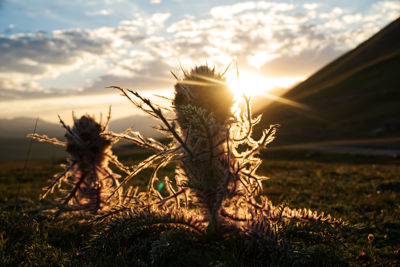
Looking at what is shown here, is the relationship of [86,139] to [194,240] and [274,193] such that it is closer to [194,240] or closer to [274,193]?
[194,240]

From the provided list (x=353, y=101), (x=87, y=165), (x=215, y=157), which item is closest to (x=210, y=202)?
(x=215, y=157)

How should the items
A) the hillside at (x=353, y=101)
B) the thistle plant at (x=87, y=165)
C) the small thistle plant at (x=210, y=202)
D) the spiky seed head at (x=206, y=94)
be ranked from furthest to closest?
the hillside at (x=353, y=101) < the thistle plant at (x=87, y=165) < the spiky seed head at (x=206, y=94) < the small thistle plant at (x=210, y=202)

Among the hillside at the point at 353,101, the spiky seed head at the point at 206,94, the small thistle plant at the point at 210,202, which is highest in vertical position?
the hillside at the point at 353,101

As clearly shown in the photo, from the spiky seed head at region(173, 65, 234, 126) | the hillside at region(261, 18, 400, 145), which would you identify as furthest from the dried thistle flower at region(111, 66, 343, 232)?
the hillside at region(261, 18, 400, 145)

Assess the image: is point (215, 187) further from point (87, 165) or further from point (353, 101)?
point (353, 101)

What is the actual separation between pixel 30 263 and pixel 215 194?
1.99m

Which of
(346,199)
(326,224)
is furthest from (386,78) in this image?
(326,224)

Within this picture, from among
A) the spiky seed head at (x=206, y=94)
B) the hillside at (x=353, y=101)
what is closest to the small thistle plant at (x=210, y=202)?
the spiky seed head at (x=206, y=94)

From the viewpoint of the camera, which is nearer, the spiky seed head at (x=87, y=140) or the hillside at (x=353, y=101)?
the spiky seed head at (x=87, y=140)

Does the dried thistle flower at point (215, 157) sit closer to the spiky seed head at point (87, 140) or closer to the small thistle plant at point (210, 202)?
the small thistle plant at point (210, 202)

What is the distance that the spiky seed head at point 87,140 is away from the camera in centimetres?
380

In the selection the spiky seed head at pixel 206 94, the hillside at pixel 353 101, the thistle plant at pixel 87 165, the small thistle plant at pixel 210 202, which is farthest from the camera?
the hillside at pixel 353 101

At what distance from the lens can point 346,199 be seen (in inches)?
270

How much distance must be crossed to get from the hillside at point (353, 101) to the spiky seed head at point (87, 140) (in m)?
43.0
